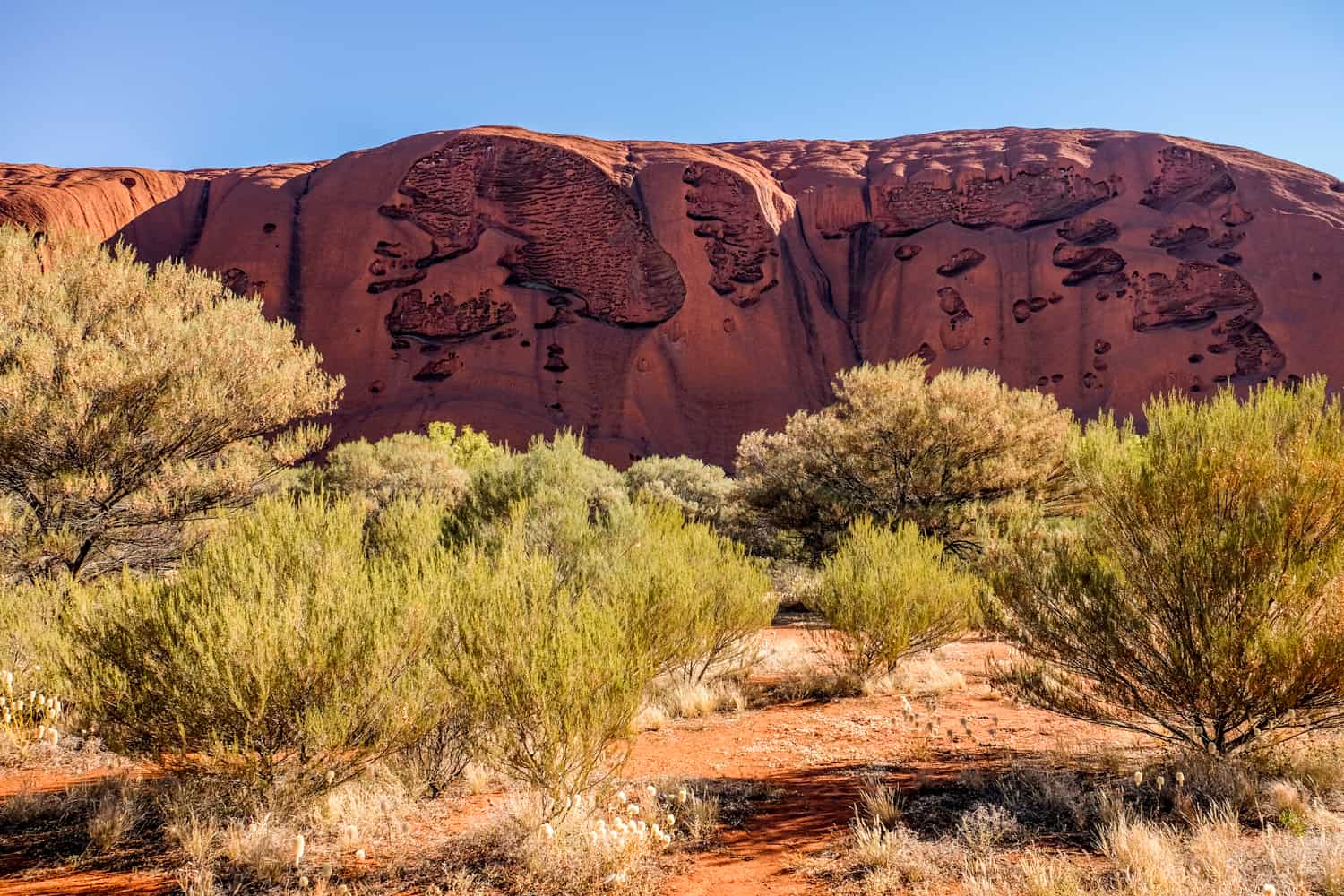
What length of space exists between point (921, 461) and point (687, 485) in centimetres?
902

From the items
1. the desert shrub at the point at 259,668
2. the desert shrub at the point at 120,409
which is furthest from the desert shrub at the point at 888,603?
the desert shrub at the point at 120,409

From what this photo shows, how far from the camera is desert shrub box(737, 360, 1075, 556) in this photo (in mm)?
14883

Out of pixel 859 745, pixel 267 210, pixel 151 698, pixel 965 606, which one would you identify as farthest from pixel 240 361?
pixel 267 210

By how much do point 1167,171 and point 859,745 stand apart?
42.2m

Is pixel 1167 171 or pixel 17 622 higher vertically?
pixel 1167 171

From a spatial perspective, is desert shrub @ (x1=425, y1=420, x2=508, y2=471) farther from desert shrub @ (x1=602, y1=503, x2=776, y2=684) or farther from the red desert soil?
the red desert soil

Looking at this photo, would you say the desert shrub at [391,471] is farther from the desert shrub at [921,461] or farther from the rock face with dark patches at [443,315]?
the rock face with dark patches at [443,315]

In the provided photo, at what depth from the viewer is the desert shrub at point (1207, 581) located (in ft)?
14.5

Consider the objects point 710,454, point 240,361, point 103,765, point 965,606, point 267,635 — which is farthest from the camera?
point 710,454

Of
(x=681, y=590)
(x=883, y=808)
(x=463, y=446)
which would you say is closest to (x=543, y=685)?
(x=883, y=808)

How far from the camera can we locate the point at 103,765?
19.7ft

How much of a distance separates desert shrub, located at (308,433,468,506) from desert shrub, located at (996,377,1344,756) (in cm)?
1512

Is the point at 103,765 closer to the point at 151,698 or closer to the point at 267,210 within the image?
the point at 151,698

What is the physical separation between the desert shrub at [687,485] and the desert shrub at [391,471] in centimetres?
514
